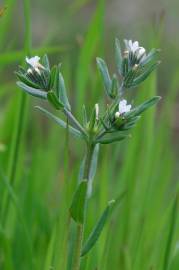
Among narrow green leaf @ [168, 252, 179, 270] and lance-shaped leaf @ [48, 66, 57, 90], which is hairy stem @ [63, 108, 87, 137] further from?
narrow green leaf @ [168, 252, 179, 270]

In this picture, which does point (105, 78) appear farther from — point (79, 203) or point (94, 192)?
point (94, 192)

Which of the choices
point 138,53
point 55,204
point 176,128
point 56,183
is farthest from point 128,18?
point 138,53

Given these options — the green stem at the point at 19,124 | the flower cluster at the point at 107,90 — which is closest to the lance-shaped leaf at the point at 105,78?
the flower cluster at the point at 107,90

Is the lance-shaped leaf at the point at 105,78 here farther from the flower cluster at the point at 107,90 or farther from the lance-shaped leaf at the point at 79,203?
the lance-shaped leaf at the point at 79,203

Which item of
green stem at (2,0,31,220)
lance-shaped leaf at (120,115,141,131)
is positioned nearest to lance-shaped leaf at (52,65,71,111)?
lance-shaped leaf at (120,115,141,131)

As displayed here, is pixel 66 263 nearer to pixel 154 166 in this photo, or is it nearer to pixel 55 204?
pixel 154 166

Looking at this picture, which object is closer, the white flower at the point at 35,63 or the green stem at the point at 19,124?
the white flower at the point at 35,63

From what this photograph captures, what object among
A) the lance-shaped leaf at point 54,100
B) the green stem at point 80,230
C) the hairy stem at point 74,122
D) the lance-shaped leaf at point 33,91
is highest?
the lance-shaped leaf at point 33,91
